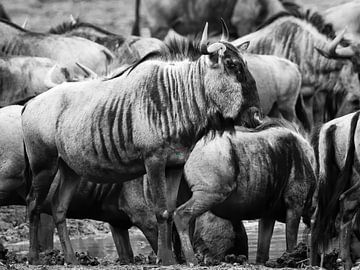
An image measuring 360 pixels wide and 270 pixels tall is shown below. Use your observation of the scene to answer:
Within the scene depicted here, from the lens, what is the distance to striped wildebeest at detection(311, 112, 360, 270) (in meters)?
9.14

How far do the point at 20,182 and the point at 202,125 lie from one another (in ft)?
7.06

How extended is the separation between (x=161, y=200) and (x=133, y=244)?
4113mm

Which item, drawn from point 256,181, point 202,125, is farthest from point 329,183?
point 202,125

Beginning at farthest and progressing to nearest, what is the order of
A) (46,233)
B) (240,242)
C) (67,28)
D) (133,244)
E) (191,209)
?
(67,28), (133,244), (46,233), (240,242), (191,209)

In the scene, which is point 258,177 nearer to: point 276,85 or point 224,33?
point 224,33

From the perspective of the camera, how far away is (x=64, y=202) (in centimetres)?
940

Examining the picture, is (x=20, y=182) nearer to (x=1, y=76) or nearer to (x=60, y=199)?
(x=60, y=199)

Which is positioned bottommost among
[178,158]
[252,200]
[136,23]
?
[136,23]

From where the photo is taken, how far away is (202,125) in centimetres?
858

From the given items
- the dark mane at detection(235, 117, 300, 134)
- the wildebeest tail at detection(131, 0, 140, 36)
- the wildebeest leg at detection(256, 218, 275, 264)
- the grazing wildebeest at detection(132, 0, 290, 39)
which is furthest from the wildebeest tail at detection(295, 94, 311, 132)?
the wildebeest tail at detection(131, 0, 140, 36)

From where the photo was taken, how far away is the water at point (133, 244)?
37.9 ft

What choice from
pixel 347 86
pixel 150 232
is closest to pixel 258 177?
pixel 150 232

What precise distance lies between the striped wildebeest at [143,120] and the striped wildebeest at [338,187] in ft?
3.72

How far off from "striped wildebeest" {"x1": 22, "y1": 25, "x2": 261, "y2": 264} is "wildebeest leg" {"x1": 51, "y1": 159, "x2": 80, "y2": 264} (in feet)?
0.03
